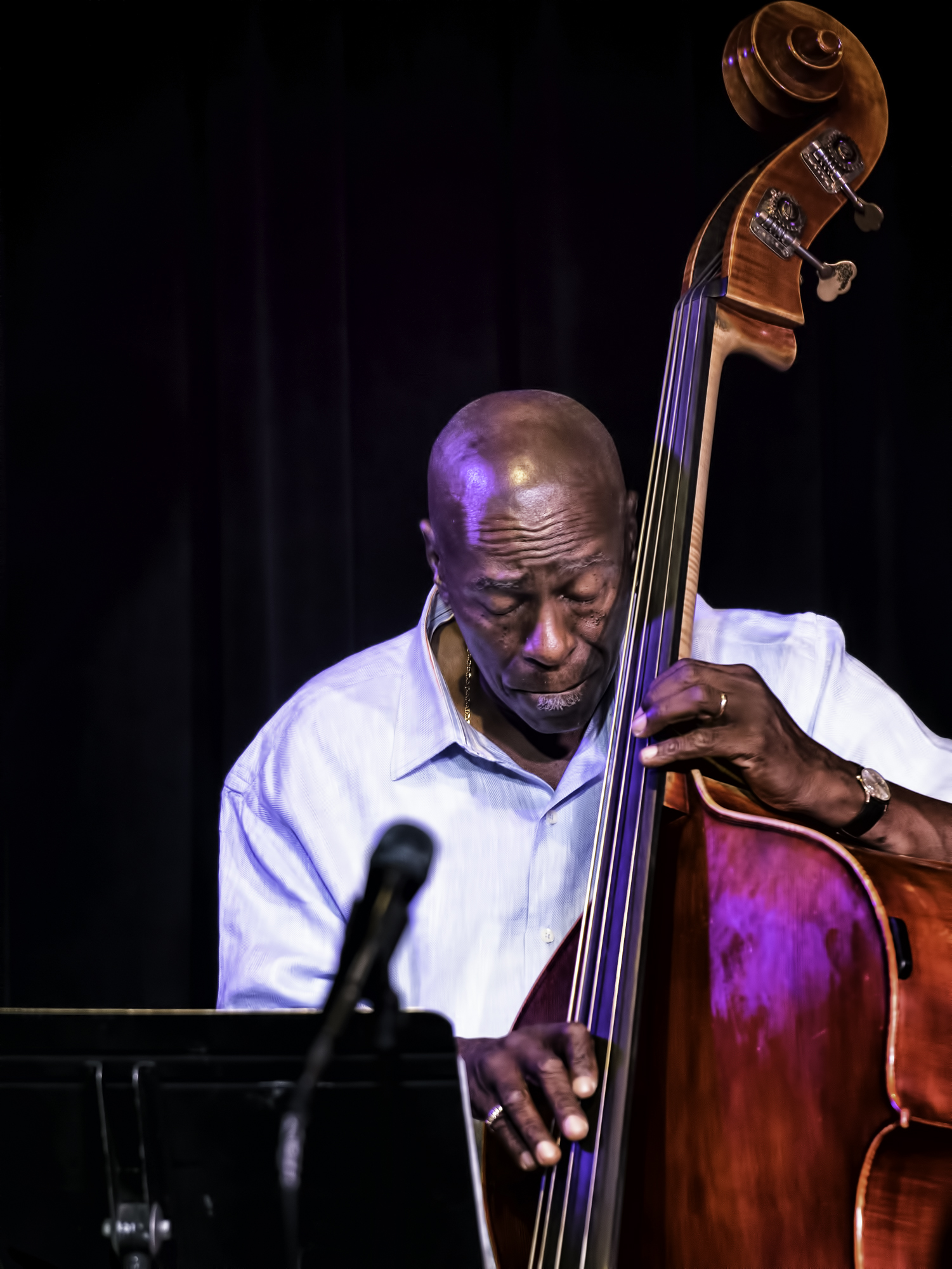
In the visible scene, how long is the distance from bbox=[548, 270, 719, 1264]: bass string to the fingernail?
13 cm

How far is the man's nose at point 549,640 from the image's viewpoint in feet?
5.73

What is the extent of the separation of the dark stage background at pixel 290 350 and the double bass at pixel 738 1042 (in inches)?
47.5

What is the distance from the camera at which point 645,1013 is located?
1.32 metres

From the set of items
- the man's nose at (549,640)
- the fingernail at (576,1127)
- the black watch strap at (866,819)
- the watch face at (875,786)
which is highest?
the man's nose at (549,640)

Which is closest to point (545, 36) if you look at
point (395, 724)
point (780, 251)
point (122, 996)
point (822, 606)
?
point (780, 251)

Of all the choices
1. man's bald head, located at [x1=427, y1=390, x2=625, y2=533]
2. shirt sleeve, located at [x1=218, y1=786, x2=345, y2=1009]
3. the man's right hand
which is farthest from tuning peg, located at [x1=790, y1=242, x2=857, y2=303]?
shirt sleeve, located at [x1=218, y1=786, x2=345, y2=1009]

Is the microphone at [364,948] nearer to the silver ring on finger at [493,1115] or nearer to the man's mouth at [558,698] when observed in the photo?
the silver ring on finger at [493,1115]

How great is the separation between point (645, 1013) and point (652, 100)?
202 centimetres

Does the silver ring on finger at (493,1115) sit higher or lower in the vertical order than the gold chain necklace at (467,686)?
lower

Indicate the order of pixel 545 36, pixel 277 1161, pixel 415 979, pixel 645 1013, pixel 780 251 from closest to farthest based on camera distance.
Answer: pixel 277 1161 → pixel 645 1013 → pixel 780 251 → pixel 415 979 → pixel 545 36

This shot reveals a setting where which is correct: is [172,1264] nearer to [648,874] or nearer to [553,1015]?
[553,1015]

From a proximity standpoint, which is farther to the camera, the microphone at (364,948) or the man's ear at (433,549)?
the man's ear at (433,549)

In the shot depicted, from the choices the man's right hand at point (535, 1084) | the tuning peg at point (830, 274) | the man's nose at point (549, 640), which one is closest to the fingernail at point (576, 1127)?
the man's right hand at point (535, 1084)

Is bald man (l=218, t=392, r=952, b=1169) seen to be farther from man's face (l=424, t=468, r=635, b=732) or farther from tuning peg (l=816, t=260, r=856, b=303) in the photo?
tuning peg (l=816, t=260, r=856, b=303)
